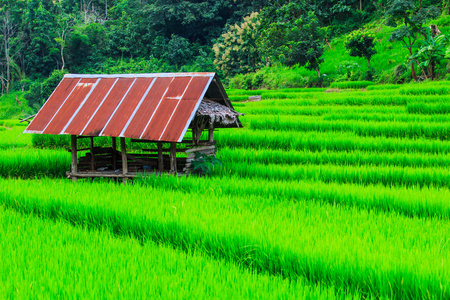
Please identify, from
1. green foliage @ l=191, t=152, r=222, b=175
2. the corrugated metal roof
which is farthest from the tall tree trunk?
green foliage @ l=191, t=152, r=222, b=175

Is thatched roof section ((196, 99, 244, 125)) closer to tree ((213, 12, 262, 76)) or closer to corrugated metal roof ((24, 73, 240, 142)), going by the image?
corrugated metal roof ((24, 73, 240, 142))

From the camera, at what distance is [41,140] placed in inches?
415

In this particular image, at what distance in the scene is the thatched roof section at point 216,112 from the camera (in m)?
6.48

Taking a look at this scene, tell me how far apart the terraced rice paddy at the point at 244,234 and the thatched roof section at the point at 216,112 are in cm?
85

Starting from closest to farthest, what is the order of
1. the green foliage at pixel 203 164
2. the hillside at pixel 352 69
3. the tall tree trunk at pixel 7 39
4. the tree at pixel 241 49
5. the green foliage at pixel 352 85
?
the green foliage at pixel 203 164
the green foliage at pixel 352 85
the hillside at pixel 352 69
the tree at pixel 241 49
the tall tree trunk at pixel 7 39

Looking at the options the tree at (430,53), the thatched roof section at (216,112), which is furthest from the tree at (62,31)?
the thatched roof section at (216,112)

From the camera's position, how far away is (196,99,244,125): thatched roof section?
6484 millimetres

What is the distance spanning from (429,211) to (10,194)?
5.38 m

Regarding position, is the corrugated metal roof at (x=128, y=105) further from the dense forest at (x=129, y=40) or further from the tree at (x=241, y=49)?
the dense forest at (x=129, y=40)

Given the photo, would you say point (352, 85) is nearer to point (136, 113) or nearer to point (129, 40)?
point (136, 113)

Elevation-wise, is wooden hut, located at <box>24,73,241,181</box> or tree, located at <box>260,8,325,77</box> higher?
tree, located at <box>260,8,325,77</box>

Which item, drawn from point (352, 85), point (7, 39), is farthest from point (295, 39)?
point (7, 39)

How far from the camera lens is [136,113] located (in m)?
6.36

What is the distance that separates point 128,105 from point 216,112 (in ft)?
5.07
